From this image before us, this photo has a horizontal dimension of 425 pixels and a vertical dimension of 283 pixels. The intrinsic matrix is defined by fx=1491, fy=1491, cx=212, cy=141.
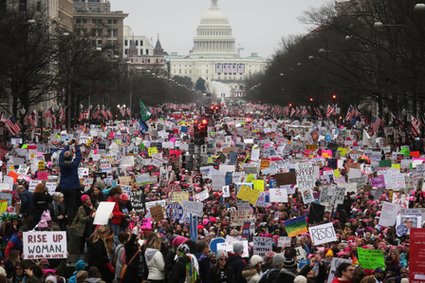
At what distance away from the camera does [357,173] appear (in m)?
31.6

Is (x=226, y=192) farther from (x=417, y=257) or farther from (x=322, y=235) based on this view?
(x=417, y=257)

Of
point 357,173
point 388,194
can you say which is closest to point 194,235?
point 388,194

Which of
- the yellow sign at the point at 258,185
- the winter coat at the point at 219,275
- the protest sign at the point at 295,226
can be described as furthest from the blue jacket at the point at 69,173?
the winter coat at the point at 219,275

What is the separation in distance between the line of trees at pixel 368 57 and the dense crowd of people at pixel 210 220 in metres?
6.80

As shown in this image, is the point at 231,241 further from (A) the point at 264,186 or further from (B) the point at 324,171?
(B) the point at 324,171

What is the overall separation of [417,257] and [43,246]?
15.0ft

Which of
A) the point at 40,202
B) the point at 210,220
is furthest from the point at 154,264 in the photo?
the point at 210,220

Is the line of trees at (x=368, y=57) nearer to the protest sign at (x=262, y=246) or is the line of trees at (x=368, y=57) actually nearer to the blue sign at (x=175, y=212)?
the blue sign at (x=175, y=212)

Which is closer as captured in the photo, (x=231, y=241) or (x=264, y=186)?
(x=231, y=241)

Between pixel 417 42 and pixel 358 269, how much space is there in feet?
101

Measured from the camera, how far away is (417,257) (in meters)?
16.4

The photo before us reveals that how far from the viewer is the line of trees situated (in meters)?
49.1

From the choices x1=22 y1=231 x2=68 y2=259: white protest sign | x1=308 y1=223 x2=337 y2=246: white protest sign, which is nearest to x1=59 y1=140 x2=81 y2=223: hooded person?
x1=308 y1=223 x2=337 y2=246: white protest sign

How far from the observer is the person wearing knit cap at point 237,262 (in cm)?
1706
